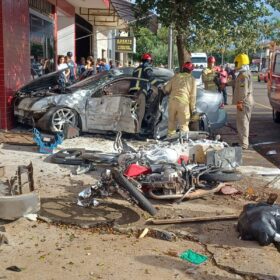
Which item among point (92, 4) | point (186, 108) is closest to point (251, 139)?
point (186, 108)

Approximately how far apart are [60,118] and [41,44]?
604cm

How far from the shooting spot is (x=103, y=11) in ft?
71.6

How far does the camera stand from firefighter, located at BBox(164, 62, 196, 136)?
890 cm

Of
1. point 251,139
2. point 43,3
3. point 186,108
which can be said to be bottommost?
point 251,139

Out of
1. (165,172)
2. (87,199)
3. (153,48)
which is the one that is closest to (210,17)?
(165,172)

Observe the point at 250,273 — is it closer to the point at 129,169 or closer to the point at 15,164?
the point at 129,169

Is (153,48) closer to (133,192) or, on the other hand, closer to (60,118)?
(60,118)

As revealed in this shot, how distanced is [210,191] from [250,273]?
2.09m

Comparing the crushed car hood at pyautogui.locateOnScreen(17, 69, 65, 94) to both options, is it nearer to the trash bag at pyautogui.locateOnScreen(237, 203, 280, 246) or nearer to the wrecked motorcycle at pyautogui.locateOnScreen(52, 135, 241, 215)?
the wrecked motorcycle at pyautogui.locateOnScreen(52, 135, 241, 215)

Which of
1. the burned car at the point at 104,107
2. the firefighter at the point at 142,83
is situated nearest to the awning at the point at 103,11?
the firefighter at the point at 142,83

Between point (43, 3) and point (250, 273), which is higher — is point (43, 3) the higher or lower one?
the higher one

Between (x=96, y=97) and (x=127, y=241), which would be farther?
(x=96, y=97)

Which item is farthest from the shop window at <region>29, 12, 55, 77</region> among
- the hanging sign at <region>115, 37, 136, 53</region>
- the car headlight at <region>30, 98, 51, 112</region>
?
the hanging sign at <region>115, 37, 136, 53</region>

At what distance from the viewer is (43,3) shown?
49.0ft
